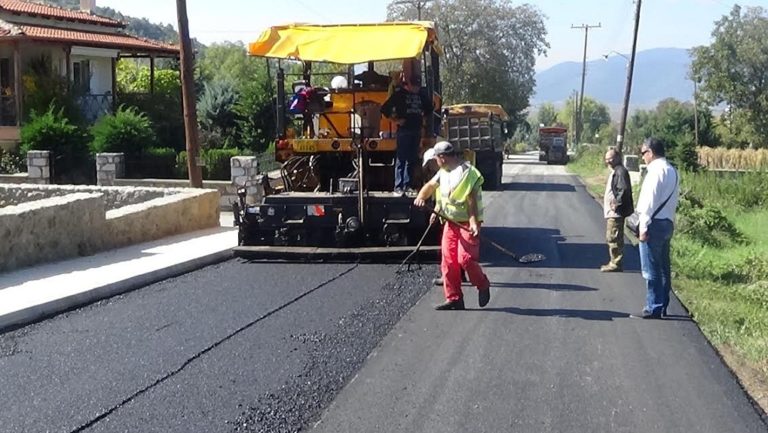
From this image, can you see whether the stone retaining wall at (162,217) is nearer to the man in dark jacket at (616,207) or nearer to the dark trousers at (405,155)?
the dark trousers at (405,155)

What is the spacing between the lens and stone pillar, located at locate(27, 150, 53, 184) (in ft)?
79.6

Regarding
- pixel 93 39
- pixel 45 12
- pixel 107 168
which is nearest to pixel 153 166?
pixel 107 168

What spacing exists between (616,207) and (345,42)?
4114mm

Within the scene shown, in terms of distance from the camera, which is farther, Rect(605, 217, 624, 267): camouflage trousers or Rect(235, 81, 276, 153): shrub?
Rect(235, 81, 276, 153): shrub

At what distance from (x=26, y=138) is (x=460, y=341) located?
21.2m

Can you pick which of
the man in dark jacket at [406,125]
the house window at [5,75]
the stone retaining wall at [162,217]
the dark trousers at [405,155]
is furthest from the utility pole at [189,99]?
the house window at [5,75]

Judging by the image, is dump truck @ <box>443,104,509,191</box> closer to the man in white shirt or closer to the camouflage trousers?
the camouflage trousers

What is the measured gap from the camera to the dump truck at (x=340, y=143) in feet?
44.6

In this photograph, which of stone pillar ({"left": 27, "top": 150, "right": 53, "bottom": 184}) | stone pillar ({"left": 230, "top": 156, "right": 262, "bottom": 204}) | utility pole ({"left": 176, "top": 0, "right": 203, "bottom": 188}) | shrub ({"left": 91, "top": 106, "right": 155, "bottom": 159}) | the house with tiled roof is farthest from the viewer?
the house with tiled roof

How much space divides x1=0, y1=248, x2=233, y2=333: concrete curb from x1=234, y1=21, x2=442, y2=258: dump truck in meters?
0.58

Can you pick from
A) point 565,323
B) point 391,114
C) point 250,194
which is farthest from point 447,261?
point 250,194

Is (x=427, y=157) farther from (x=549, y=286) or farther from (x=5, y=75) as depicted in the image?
(x=5, y=75)

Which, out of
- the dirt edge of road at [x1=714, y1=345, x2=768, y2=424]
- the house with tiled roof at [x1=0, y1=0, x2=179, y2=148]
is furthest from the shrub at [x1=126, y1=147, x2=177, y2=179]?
the dirt edge of road at [x1=714, y1=345, x2=768, y2=424]

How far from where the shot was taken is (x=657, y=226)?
1003 centimetres
